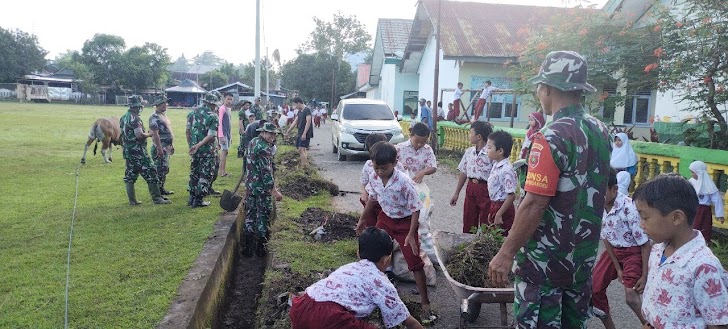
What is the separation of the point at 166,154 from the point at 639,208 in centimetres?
818

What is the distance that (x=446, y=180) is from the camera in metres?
12.3

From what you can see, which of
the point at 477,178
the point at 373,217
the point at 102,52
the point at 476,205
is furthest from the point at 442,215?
the point at 102,52

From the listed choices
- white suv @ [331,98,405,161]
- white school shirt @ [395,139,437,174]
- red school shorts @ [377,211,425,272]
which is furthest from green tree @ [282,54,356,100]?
red school shorts @ [377,211,425,272]

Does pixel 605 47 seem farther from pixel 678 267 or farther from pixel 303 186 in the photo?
pixel 678 267

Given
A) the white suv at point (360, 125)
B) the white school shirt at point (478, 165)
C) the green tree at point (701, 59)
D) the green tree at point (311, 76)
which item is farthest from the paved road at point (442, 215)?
the green tree at point (311, 76)

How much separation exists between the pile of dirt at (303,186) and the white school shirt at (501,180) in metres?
4.82

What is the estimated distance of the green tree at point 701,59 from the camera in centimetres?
789

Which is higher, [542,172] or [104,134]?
[542,172]

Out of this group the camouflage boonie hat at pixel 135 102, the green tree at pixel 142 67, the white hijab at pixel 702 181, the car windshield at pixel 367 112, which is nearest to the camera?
the white hijab at pixel 702 181

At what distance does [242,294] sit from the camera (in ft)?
19.7

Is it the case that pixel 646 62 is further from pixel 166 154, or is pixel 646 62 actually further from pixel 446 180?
pixel 166 154

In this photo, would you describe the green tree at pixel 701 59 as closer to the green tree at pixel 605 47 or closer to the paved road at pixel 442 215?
the green tree at pixel 605 47

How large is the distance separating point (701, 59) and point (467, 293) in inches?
265

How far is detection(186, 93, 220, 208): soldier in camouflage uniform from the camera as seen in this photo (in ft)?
26.5
